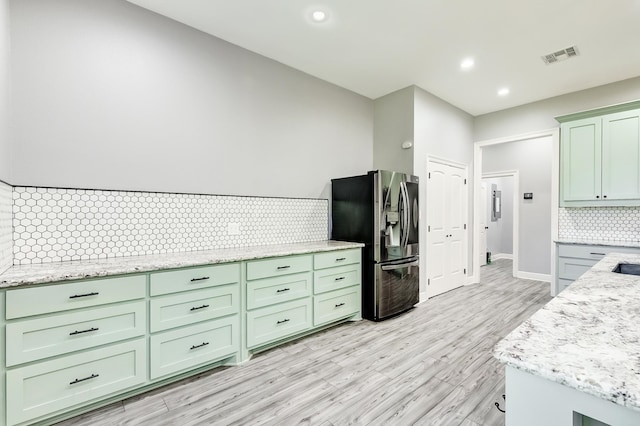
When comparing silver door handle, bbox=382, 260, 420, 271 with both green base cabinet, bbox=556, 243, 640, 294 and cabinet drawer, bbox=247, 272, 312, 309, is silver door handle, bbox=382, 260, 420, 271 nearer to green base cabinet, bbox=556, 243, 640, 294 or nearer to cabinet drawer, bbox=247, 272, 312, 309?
cabinet drawer, bbox=247, 272, 312, 309

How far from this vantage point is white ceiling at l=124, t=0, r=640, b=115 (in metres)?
2.50

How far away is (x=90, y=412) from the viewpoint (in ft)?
5.91

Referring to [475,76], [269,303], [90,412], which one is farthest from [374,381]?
[475,76]

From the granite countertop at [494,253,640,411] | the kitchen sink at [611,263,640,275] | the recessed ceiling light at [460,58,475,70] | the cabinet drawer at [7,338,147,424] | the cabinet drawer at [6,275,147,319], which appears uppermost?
the recessed ceiling light at [460,58,475,70]

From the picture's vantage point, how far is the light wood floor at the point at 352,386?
177cm

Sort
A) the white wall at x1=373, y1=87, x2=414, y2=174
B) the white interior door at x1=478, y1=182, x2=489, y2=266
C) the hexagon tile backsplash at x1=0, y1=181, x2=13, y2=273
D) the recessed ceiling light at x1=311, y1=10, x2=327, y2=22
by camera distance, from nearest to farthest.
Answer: the hexagon tile backsplash at x1=0, y1=181, x2=13, y2=273
the recessed ceiling light at x1=311, y1=10, x2=327, y2=22
the white wall at x1=373, y1=87, x2=414, y2=174
the white interior door at x1=478, y1=182, x2=489, y2=266

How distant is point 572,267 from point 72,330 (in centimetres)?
518

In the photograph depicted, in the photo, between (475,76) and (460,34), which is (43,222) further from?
(475,76)

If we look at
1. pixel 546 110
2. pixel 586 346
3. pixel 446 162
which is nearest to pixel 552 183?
pixel 546 110

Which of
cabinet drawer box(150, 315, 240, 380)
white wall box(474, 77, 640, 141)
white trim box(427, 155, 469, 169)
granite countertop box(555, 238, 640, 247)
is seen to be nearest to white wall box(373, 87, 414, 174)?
white trim box(427, 155, 469, 169)

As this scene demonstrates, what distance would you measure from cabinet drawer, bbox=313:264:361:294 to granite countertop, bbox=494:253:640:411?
6.58 ft

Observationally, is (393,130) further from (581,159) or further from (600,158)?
(600,158)

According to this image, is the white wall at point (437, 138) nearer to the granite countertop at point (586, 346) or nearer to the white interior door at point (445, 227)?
the white interior door at point (445, 227)

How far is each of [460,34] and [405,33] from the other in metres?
0.55
